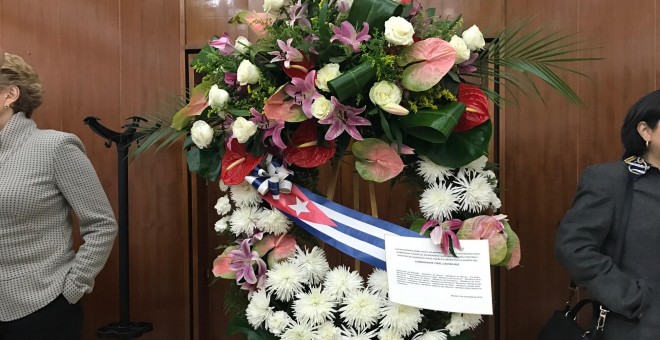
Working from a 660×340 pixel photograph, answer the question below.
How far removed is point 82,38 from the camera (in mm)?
2559

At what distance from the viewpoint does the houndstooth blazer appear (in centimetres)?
170

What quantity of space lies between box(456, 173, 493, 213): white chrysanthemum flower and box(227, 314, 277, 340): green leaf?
0.63 meters

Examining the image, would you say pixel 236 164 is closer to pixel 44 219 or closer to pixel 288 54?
pixel 288 54

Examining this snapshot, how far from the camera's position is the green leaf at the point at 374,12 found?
138 centimetres

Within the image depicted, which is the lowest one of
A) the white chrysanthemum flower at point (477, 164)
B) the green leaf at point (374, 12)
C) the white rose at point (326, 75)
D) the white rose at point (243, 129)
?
the white chrysanthemum flower at point (477, 164)

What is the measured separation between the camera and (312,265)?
1.51 metres

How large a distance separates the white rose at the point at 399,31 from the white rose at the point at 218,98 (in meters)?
0.45

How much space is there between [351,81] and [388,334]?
639 millimetres

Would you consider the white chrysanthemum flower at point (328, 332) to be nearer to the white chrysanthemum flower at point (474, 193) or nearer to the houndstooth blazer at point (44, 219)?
the white chrysanthemum flower at point (474, 193)

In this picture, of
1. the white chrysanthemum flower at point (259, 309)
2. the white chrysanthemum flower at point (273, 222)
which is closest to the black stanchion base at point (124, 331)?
the white chrysanthemum flower at point (259, 309)

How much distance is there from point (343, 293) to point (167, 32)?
1558 mm

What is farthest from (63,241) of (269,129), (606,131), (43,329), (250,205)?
(606,131)

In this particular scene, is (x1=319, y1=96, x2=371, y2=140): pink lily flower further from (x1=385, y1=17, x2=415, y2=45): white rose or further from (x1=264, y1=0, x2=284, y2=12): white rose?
(x1=264, y1=0, x2=284, y2=12): white rose

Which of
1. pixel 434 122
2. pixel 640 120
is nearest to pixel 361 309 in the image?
pixel 434 122
